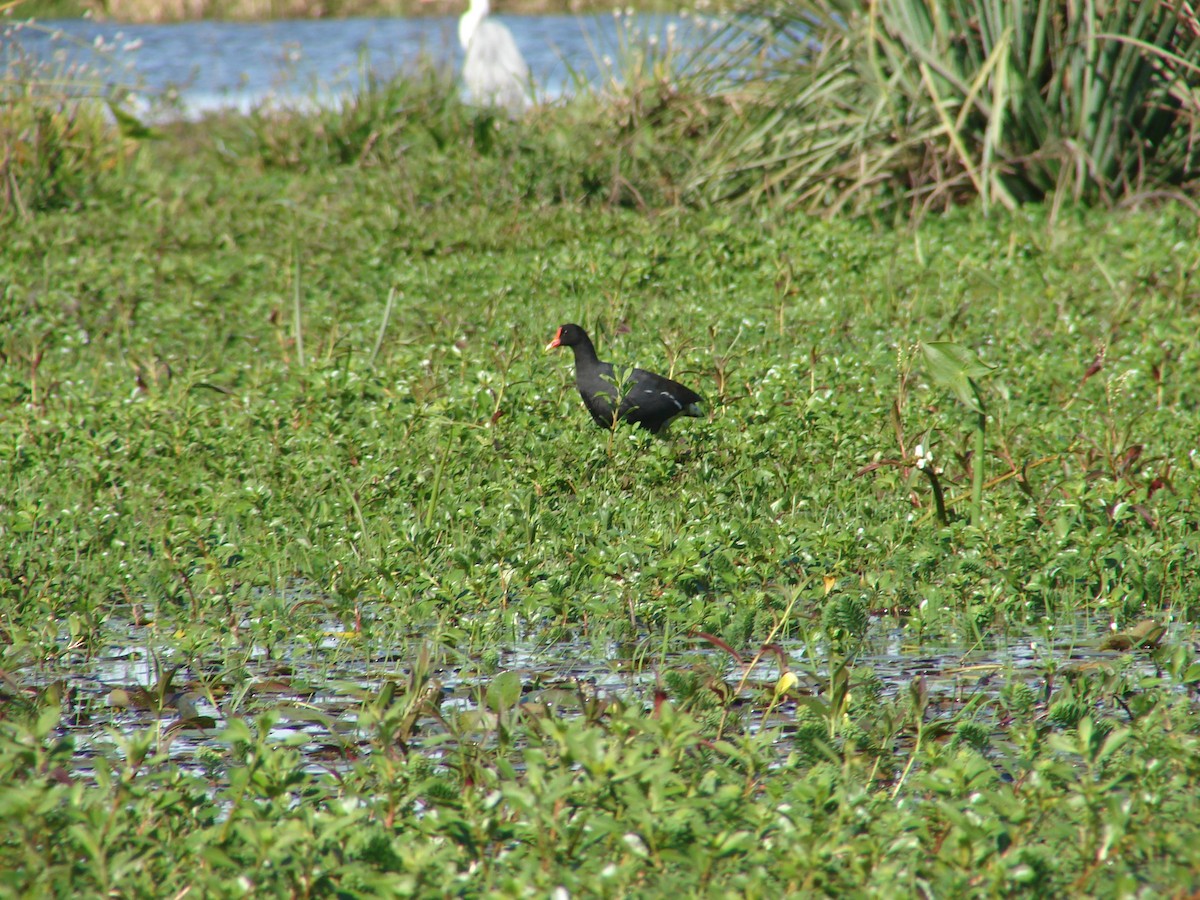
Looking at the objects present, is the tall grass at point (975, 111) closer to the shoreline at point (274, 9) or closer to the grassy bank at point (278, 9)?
the shoreline at point (274, 9)

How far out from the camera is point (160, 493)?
557 cm

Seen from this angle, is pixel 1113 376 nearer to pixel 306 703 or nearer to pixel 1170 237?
pixel 1170 237

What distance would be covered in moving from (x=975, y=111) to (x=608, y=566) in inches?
265

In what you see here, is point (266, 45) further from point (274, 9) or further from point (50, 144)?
point (50, 144)

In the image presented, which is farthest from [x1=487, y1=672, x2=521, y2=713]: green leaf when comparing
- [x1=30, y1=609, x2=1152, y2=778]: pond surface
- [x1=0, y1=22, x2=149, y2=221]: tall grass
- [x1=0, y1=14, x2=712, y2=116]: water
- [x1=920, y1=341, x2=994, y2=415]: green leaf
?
[x1=0, y1=14, x2=712, y2=116]: water

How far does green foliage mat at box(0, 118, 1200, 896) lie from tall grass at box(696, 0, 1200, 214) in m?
0.85

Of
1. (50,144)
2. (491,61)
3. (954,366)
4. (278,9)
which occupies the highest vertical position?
(954,366)

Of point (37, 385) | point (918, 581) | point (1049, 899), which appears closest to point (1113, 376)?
point (918, 581)

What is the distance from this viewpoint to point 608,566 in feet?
15.1

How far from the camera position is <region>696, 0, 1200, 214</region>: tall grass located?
972 centimetres

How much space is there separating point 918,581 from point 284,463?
2.52 meters

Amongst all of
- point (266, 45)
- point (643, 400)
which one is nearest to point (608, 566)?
point (643, 400)

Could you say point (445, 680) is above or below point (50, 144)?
above

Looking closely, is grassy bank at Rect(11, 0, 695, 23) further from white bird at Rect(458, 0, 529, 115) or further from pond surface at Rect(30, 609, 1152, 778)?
pond surface at Rect(30, 609, 1152, 778)
